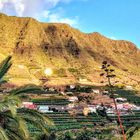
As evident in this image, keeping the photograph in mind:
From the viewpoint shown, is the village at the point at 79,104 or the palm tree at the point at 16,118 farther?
the village at the point at 79,104

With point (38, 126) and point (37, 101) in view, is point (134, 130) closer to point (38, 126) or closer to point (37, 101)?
point (38, 126)

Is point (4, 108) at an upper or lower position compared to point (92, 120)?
upper

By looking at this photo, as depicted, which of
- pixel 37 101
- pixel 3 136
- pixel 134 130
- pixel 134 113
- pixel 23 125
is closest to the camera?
pixel 3 136

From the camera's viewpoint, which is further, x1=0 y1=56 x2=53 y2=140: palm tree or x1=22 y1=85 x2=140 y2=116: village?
x1=22 y1=85 x2=140 y2=116: village

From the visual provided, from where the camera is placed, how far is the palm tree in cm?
2373

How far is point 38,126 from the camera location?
2558 centimetres

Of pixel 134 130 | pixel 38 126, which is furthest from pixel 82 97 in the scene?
pixel 38 126

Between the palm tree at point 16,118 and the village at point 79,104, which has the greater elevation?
the palm tree at point 16,118

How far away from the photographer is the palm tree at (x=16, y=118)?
23.7m

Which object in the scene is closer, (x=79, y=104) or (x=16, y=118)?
(x=16, y=118)

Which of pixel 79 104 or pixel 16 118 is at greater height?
pixel 16 118

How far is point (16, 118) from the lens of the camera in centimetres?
2445

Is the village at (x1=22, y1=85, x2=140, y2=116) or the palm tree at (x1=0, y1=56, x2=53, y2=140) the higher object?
the palm tree at (x1=0, y1=56, x2=53, y2=140)

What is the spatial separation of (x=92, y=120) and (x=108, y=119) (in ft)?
21.0
